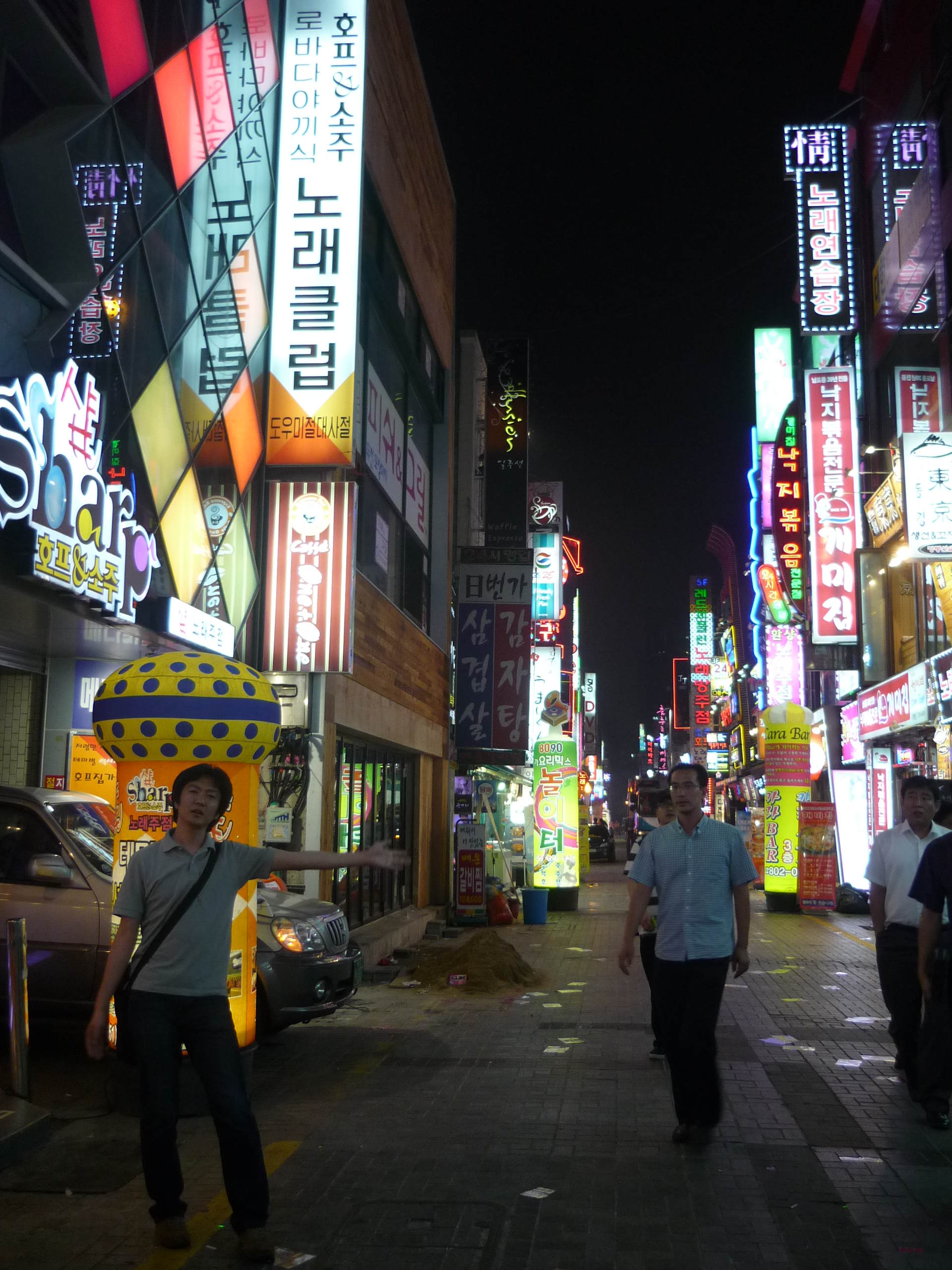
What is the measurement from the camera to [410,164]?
18.8 meters

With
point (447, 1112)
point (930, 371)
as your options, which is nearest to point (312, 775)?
point (447, 1112)

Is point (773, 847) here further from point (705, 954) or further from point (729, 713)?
point (729, 713)

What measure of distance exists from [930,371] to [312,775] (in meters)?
15.8

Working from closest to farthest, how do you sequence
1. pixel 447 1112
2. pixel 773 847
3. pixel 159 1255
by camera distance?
pixel 159 1255, pixel 447 1112, pixel 773 847

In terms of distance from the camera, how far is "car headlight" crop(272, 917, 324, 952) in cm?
838

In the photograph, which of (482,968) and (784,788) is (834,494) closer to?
(784,788)

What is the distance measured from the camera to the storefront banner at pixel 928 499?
15992 mm

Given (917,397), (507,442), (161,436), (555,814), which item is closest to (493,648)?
(555,814)

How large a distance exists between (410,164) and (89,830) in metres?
13.8

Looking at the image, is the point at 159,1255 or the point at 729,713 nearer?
the point at 159,1255

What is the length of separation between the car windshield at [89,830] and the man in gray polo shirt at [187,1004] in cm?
369

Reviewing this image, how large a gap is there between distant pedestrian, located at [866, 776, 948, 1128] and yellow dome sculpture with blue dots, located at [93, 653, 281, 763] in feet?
13.3

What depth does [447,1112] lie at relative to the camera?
22.2 feet

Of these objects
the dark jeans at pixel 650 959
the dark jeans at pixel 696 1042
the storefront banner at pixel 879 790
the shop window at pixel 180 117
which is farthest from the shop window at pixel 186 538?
the storefront banner at pixel 879 790
